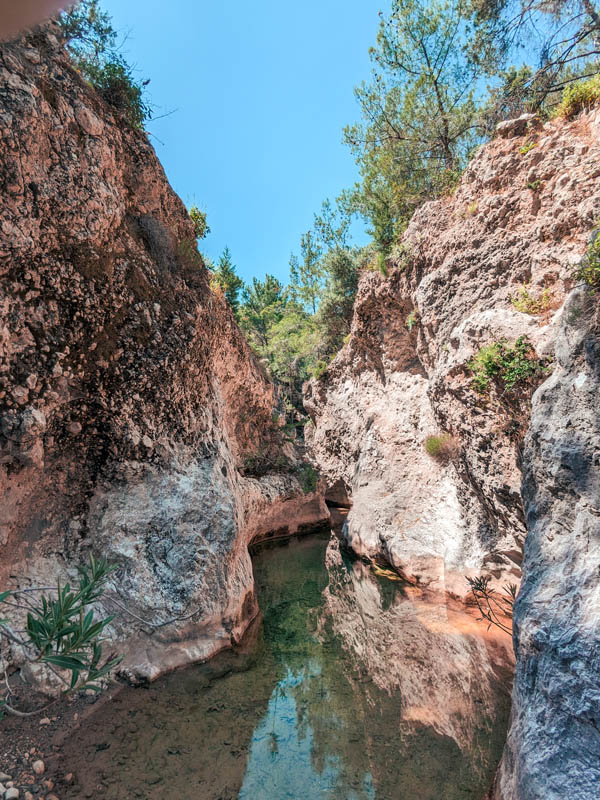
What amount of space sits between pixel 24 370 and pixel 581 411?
7.95 m

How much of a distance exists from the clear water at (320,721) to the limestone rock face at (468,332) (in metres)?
2.19

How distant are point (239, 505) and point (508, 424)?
20.1ft

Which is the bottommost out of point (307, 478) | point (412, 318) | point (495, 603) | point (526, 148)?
point (495, 603)

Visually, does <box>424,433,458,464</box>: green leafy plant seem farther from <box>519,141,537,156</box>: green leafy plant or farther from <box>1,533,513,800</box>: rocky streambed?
<box>519,141,537,156</box>: green leafy plant

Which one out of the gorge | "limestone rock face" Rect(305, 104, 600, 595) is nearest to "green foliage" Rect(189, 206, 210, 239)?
the gorge

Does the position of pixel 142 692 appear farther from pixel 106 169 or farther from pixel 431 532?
pixel 106 169

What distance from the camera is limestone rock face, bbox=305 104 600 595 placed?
25.3 ft

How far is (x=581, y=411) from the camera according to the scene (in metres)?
5.11

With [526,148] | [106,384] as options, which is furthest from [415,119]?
[106,384]

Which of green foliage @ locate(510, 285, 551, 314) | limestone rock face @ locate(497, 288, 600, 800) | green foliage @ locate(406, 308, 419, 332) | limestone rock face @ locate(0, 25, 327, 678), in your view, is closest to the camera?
limestone rock face @ locate(497, 288, 600, 800)

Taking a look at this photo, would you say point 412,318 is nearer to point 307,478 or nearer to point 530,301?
point 530,301

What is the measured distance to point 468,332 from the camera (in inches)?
346

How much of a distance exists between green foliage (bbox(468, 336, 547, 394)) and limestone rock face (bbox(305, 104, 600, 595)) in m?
0.22

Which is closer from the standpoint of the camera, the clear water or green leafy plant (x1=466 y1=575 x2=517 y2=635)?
the clear water
